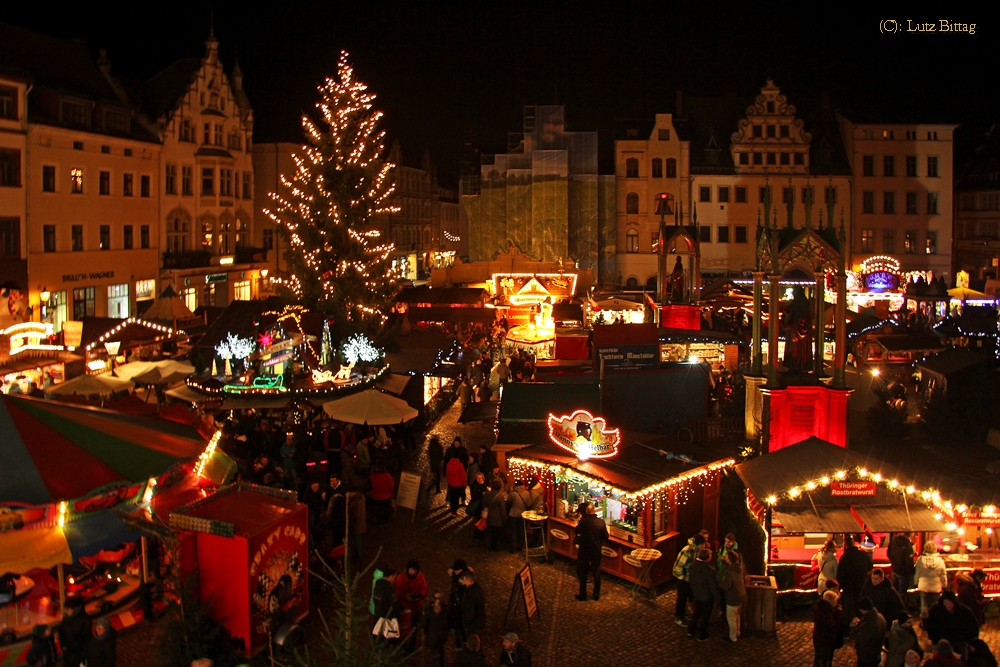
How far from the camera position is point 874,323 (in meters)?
28.3

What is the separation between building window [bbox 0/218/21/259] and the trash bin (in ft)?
92.8

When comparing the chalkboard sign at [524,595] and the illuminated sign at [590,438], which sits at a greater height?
the illuminated sign at [590,438]

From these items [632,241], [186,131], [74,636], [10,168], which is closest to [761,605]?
[74,636]

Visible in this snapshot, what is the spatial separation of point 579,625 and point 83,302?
30087mm

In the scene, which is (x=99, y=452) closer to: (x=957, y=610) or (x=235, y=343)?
(x=957, y=610)

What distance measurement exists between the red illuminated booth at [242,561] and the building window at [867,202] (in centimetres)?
4713

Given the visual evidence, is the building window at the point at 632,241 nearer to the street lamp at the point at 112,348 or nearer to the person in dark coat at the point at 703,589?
the street lamp at the point at 112,348

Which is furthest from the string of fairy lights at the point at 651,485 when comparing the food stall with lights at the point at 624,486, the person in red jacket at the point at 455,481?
the person in red jacket at the point at 455,481

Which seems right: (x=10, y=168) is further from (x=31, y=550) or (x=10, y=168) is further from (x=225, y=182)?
(x=31, y=550)

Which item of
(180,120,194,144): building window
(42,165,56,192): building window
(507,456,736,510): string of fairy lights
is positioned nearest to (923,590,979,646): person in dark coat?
(507,456,736,510): string of fairy lights

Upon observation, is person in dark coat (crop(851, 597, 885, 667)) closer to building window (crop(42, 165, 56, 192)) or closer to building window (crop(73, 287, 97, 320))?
building window (crop(42, 165, 56, 192))

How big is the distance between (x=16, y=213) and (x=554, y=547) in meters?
25.5

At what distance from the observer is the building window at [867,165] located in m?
51.6

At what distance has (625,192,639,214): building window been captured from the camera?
53.6m
